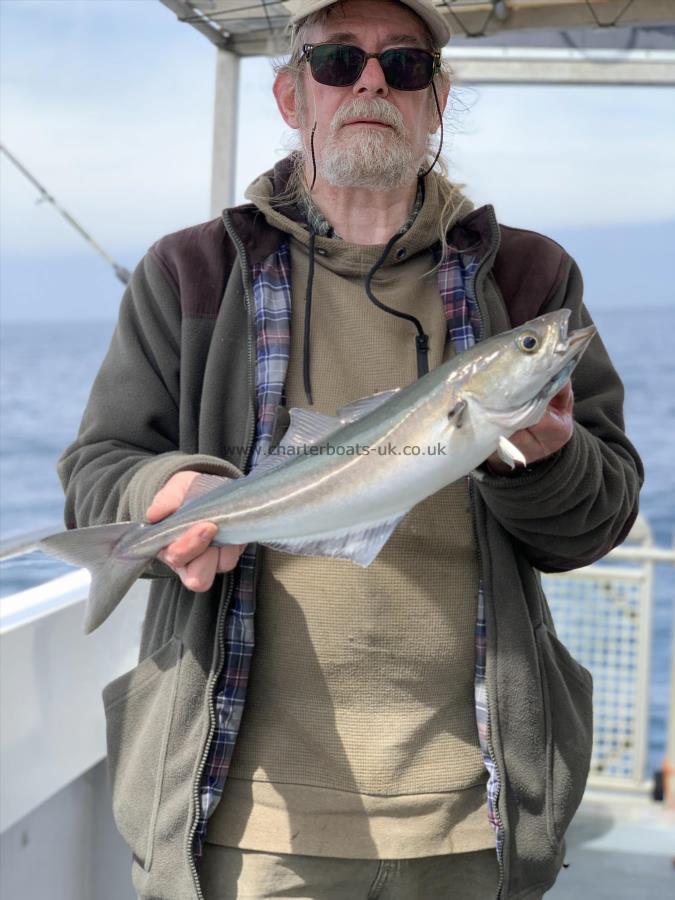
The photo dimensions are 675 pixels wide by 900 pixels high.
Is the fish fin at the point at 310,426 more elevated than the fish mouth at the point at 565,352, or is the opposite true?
the fish mouth at the point at 565,352

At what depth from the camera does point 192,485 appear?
2062mm

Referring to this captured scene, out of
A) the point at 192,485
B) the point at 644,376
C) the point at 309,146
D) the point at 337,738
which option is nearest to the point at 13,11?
the point at 309,146

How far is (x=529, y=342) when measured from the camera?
178 centimetres

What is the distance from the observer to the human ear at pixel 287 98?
283 cm

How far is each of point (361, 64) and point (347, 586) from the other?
1350 millimetres

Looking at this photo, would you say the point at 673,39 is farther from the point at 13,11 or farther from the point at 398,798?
the point at 398,798

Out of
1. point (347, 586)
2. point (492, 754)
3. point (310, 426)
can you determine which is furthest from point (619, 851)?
point (310, 426)

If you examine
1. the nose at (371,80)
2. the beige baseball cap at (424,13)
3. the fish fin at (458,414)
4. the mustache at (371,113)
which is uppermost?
the beige baseball cap at (424,13)

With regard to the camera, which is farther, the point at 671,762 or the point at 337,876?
the point at 671,762

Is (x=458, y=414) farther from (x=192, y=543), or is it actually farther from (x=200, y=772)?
(x=200, y=772)

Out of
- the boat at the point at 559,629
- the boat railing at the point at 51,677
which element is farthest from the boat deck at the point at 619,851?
the boat railing at the point at 51,677

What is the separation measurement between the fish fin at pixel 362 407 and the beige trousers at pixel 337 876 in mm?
1014

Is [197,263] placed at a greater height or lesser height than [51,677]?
greater

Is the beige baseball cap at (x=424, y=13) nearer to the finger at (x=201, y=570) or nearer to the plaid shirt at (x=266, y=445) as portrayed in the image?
the plaid shirt at (x=266, y=445)
